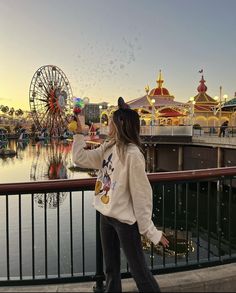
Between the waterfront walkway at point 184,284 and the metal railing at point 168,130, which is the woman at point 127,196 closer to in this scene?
the waterfront walkway at point 184,284

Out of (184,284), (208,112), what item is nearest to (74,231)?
(184,284)

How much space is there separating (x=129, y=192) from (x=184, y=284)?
1.24 meters

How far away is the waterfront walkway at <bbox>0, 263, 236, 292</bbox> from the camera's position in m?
3.12

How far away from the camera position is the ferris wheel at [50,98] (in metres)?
50.5

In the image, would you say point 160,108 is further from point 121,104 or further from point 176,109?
point 121,104

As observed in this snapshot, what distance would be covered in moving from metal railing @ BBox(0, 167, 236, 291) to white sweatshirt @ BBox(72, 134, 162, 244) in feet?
2.39

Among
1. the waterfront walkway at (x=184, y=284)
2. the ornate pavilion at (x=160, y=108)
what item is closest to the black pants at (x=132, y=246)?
the waterfront walkway at (x=184, y=284)

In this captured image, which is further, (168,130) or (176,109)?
(176,109)

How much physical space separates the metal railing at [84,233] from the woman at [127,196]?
672 mm

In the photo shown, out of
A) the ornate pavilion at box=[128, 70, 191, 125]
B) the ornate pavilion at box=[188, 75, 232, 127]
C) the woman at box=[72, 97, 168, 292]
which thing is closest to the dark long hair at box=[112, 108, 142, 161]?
the woman at box=[72, 97, 168, 292]

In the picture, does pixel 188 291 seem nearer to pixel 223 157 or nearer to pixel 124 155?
pixel 124 155

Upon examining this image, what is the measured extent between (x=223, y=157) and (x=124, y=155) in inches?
748

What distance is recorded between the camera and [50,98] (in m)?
50.7

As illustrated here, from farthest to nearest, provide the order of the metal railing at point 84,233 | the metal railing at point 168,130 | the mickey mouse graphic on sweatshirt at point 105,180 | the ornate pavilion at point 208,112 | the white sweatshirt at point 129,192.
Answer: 1. the ornate pavilion at point 208,112
2. the metal railing at point 168,130
3. the metal railing at point 84,233
4. the mickey mouse graphic on sweatshirt at point 105,180
5. the white sweatshirt at point 129,192
